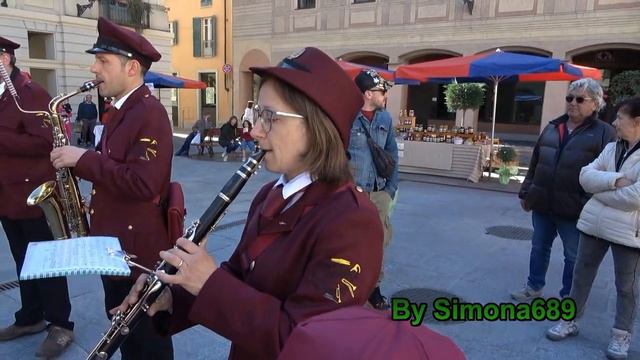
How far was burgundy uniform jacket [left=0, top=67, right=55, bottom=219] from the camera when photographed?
3.06 m

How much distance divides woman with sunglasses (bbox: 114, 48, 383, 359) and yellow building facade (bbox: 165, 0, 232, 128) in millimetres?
26315

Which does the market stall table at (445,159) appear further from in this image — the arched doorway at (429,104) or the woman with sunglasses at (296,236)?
the arched doorway at (429,104)

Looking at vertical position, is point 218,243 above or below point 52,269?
below

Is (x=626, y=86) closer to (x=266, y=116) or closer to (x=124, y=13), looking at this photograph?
(x=266, y=116)

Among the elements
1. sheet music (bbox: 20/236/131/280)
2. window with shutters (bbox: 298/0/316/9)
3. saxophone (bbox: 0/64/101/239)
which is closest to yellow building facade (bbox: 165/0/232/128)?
window with shutters (bbox: 298/0/316/9)

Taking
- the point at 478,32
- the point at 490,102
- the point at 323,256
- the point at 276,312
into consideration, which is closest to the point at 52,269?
the point at 276,312

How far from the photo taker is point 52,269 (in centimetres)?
146

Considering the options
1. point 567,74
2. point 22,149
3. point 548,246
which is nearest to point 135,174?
point 22,149

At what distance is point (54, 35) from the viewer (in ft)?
59.0

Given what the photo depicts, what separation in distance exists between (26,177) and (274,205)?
2472 millimetres

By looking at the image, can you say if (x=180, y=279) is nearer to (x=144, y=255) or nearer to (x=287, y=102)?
(x=287, y=102)

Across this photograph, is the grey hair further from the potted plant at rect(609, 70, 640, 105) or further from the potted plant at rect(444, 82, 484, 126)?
the potted plant at rect(609, 70, 640, 105)

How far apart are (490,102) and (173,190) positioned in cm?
2329

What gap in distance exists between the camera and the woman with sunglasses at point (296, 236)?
4.08 feet
